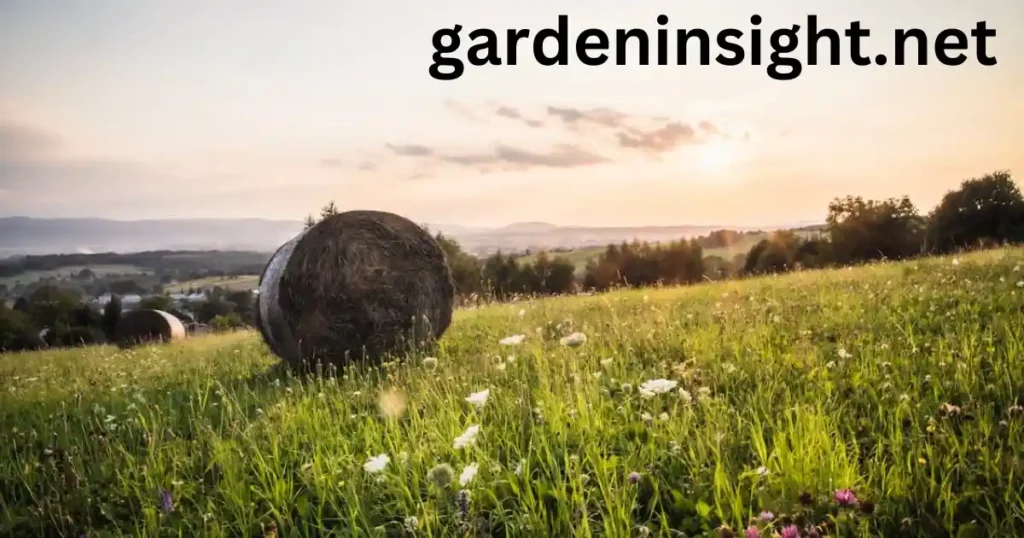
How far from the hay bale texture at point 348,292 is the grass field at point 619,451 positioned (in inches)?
63.5

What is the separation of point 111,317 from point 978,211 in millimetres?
39087

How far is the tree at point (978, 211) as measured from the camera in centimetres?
3462

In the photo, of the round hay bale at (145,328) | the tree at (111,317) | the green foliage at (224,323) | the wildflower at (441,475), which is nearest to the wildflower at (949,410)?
the wildflower at (441,475)

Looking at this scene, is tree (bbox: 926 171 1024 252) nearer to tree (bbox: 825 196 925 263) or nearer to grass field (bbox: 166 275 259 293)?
tree (bbox: 825 196 925 263)

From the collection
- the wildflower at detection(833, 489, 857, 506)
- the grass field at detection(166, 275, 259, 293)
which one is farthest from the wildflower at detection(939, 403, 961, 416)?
the grass field at detection(166, 275, 259, 293)

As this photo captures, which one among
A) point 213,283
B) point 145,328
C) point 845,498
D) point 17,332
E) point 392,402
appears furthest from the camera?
point 145,328

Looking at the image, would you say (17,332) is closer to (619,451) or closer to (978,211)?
(619,451)

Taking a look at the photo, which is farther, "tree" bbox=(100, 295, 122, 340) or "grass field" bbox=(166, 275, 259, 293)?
"tree" bbox=(100, 295, 122, 340)

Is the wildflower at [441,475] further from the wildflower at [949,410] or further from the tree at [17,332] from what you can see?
the tree at [17,332]

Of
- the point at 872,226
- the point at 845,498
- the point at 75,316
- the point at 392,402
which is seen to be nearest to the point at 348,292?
the point at 392,402

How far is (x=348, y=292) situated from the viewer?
867cm

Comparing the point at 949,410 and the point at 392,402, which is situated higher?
the point at 949,410

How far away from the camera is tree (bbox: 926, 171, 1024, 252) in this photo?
114 ft

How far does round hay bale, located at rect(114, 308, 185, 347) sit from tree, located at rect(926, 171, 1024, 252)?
33.0 meters
